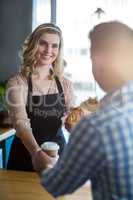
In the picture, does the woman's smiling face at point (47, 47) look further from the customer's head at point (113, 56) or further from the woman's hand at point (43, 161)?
the customer's head at point (113, 56)

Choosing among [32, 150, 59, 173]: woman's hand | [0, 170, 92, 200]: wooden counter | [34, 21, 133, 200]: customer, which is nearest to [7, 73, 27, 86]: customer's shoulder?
[0, 170, 92, 200]: wooden counter

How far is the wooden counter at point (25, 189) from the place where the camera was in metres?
1.29

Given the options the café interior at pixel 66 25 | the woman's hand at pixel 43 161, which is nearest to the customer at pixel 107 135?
the woman's hand at pixel 43 161

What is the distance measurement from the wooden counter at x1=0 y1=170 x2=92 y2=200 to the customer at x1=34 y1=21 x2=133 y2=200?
49cm

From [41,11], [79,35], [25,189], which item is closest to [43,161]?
[25,189]

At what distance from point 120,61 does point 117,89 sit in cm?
6

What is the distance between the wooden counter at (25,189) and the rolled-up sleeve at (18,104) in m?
0.24

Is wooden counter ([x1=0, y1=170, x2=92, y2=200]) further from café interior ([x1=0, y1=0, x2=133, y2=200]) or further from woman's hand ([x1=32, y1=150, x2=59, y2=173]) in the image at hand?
café interior ([x1=0, y1=0, x2=133, y2=200])

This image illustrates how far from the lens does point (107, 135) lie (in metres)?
0.72

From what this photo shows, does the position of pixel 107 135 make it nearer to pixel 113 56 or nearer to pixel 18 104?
pixel 113 56

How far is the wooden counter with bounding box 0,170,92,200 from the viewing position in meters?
1.29

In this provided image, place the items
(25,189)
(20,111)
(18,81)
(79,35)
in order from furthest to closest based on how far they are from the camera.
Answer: (79,35)
(18,81)
(20,111)
(25,189)

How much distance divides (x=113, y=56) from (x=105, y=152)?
0.21 m

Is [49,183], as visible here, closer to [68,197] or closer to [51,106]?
[68,197]
